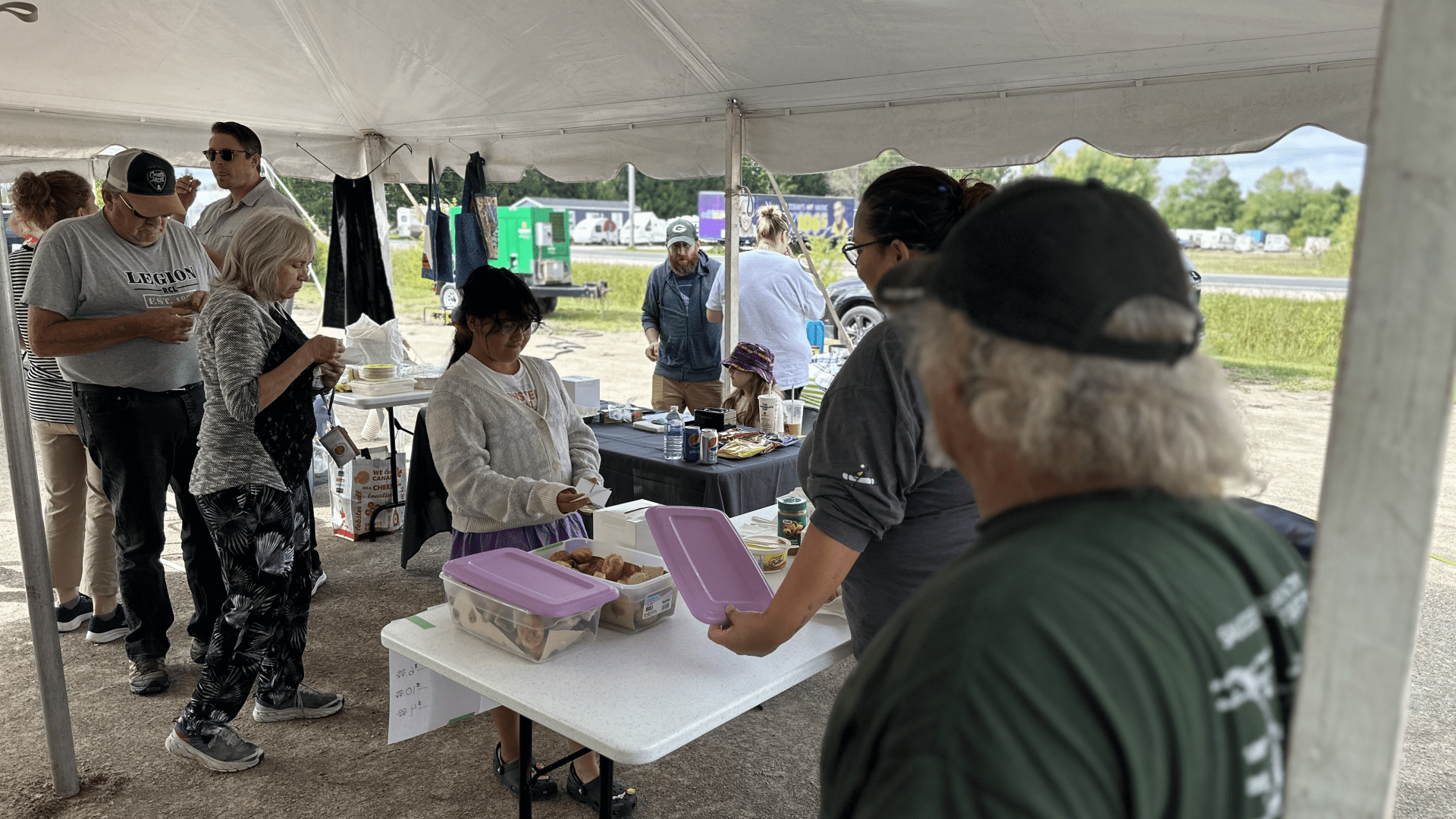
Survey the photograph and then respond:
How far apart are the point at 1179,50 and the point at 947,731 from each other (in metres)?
3.20

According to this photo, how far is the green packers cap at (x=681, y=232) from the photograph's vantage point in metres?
5.50

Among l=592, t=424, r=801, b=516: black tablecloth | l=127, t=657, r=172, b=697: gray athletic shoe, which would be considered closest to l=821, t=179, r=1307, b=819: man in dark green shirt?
l=592, t=424, r=801, b=516: black tablecloth

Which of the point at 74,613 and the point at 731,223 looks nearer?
the point at 74,613

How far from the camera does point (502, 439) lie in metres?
2.32

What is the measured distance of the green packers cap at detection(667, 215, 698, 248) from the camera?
5.50 m

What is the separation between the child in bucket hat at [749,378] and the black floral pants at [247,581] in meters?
1.88

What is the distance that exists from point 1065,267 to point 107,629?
3.97 metres

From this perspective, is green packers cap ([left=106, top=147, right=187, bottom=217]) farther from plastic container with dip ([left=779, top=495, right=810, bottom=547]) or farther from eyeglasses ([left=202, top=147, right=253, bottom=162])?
plastic container with dip ([left=779, top=495, right=810, bottom=547])

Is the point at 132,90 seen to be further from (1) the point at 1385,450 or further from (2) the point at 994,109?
(1) the point at 1385,450

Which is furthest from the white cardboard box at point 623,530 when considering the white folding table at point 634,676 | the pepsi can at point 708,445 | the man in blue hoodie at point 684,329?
the man in blue hoodie at point 684,329

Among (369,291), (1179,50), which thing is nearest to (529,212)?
(369,291)

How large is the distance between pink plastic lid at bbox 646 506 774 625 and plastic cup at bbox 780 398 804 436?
2.16 m

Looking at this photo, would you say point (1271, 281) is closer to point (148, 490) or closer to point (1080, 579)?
point (148, 490)

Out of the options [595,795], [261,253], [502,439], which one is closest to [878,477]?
[502,439]
